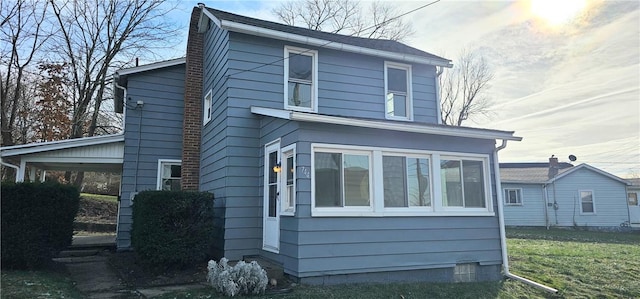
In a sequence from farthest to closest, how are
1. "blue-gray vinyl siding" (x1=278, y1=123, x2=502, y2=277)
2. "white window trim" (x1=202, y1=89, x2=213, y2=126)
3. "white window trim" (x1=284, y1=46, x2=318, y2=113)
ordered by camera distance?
"white window trim" (x1=202, y1=89, x2=213, y2=126)
"white window trim" (x1=284, y1=46, x2=318, y2=113)
"blue-gray vinyl siding" (x1=278, y1=123, x2=502, y2=277)

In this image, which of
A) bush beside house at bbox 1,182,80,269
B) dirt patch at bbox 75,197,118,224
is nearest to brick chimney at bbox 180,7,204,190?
bush beside house at bbox 1,182,80,269

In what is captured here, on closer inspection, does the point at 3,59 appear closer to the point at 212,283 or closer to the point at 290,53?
the point at 290,53

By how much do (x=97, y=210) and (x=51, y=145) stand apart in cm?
1185

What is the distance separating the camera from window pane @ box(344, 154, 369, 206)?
22.0ft

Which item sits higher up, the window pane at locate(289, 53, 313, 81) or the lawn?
the window pane at locate(289, 53, 313, 81)

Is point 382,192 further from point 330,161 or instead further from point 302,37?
point 302,37

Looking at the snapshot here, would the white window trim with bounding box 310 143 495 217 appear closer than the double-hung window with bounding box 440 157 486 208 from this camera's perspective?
Yes

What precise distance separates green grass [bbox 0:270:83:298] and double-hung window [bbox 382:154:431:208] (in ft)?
16.5

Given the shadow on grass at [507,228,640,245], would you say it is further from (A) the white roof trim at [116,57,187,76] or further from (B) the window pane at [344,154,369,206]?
A: (A) the white roof trim at [116,57,187,76]

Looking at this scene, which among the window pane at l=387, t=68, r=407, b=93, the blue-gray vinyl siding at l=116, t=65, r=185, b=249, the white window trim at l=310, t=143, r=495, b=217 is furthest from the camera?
the blue-gray vinyl siding at l=116, t=65, r=185, b=249

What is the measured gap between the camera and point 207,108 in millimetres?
10070

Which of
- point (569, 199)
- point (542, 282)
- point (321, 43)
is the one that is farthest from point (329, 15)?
point (542, 282)

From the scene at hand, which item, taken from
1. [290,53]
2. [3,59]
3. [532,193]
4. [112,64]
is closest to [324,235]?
[290,53]

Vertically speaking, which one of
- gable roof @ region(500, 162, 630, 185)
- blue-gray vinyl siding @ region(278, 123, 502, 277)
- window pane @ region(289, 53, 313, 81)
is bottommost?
blue-gray vinyl siding @ region(278, 123, 502, 277)
